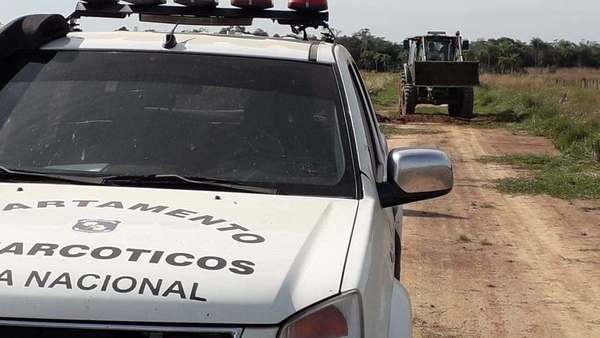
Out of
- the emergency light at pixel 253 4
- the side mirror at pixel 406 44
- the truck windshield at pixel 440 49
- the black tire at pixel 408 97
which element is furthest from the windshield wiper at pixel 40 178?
the side mirror at pixel 406 44

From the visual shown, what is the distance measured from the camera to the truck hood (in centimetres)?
216

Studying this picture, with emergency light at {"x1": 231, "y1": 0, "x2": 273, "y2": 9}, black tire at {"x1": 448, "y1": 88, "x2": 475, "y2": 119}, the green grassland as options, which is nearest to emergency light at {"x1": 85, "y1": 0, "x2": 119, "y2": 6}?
emergency light at {"x1": 231, "y1": 0, "x2": 273, "y2": 9}

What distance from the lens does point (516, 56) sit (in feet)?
274

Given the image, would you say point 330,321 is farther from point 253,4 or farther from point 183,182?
point 253,4

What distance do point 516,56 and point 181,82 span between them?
272ft

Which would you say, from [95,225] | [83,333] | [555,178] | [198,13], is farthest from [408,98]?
[83,333]

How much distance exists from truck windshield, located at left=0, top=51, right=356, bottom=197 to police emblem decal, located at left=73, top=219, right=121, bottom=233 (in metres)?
0.56

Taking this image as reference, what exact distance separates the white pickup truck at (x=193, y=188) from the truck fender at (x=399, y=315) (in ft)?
0.04

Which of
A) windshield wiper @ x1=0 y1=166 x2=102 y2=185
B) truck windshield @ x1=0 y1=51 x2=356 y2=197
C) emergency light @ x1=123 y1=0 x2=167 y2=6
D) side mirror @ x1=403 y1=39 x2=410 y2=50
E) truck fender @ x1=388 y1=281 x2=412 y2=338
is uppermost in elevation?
emergency light @ x1=123 y1=0 x2=167 y2=6

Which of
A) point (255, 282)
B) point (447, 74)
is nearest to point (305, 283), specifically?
point (255, 282)

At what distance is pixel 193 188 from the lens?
9.82 feet

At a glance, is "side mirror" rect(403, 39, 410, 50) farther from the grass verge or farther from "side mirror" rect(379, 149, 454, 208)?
"side mirror" rect(379, 149, 454, 208)

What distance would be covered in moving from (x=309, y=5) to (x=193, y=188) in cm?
163

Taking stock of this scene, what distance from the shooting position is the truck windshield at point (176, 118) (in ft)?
10.5
